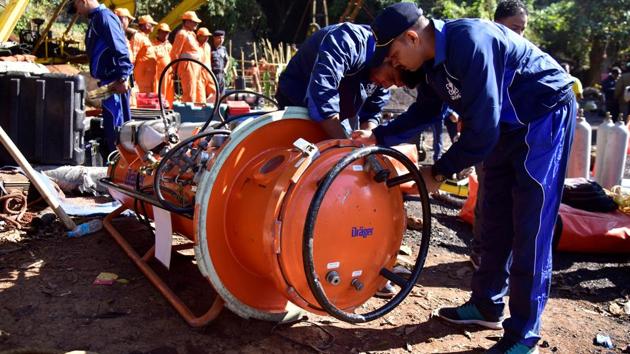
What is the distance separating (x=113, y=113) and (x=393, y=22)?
3.84m

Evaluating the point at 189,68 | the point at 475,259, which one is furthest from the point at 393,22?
the point at 189,68

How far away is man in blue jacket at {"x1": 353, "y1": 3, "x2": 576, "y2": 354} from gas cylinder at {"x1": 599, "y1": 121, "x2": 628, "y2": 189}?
126 inches

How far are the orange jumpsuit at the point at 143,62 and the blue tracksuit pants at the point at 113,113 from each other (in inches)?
202

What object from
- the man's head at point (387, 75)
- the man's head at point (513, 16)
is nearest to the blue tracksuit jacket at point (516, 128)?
the man's head at point (387, 75)

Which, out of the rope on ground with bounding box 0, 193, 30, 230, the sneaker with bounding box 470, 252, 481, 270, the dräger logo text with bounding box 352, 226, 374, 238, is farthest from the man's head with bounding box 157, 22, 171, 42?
the dräger logo text with bounding box 352, 226, 374, 238

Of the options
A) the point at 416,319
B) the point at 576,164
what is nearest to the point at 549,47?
the point at 576,164

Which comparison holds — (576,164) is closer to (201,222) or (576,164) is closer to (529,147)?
(529,147)

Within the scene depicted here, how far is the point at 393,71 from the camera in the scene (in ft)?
9.16

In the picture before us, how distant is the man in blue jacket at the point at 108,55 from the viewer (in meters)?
5.43

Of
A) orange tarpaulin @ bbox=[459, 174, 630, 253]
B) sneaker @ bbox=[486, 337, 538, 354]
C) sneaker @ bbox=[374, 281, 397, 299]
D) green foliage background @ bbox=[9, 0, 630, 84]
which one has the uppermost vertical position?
green foliage background @ bbox=[9, 0, 630, 84]

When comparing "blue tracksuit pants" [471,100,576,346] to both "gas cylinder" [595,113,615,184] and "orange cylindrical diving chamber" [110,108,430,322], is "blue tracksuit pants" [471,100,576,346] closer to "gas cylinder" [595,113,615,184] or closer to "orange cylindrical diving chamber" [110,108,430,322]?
"orange cylindrical diving chamber" [110,108,430,322]

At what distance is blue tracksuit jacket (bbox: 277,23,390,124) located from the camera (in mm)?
2920

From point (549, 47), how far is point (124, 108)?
2228cm

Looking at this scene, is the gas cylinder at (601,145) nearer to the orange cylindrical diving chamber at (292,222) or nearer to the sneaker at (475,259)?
the sneaker at (475,259)
